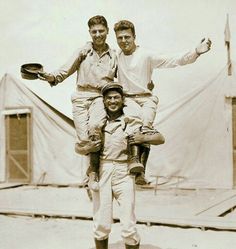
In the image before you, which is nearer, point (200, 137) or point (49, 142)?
point (200, 137)

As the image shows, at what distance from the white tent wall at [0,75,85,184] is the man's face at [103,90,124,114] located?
6680 millimetres

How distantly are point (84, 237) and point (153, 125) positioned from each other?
175 inches

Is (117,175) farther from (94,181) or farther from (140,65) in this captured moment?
(140,65)

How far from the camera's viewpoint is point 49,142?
10.6 metres

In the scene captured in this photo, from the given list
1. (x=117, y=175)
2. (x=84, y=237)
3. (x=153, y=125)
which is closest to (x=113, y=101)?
(x=117, y=175)

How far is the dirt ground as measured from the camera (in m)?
5.11

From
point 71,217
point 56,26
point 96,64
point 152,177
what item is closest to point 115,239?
point 71,217

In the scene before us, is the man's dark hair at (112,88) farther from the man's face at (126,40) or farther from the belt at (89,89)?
the man's face at (126,40)

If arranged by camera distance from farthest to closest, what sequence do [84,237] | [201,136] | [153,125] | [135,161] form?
[153,125]
[201,136]
[84,237]
[135,161]

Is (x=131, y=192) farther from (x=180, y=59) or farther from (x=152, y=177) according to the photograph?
(x=152, y=177)

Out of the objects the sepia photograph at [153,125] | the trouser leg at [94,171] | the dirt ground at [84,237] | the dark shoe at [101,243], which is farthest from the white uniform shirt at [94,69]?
the dirt ground at [84,237]

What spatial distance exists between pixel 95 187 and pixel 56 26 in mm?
8043

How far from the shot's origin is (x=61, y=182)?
10.5m

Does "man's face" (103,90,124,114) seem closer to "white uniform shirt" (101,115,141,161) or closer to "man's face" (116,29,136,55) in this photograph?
"white uniform shirt" (101,115,141,161)
